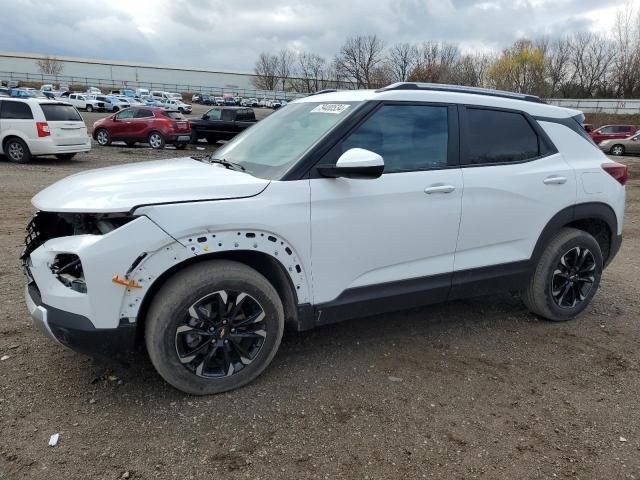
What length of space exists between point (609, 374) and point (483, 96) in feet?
7.16

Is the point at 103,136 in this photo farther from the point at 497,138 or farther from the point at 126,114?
the point at 497,138

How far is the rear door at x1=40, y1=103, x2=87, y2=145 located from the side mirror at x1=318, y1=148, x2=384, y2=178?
13.0 metres

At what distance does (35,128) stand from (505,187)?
13.4m

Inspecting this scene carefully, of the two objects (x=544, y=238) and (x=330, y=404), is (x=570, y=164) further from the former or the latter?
(x=330, y=404)

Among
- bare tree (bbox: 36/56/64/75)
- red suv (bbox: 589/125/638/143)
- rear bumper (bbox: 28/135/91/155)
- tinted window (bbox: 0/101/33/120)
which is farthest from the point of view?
bare tree (bbox: 36/56/64/75)

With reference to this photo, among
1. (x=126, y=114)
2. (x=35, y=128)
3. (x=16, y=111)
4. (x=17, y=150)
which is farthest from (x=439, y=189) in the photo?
(x=126, y=114)

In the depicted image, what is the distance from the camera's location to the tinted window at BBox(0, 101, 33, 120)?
43.4 feet

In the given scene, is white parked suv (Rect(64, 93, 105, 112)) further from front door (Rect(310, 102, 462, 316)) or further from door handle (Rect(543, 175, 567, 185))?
door handle (Rect(543, 175, 567, 185))

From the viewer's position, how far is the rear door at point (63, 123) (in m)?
13.4

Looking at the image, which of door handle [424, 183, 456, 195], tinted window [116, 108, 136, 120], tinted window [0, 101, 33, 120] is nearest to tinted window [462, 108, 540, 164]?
door handle [424, 183, 456, 195]

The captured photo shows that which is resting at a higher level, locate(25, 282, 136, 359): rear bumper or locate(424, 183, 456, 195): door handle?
locate(424, 183, 456, 195): door handle

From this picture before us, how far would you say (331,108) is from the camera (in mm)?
3518

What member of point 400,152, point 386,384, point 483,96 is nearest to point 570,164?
point 483,96

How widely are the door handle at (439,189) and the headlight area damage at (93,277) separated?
1.65m
